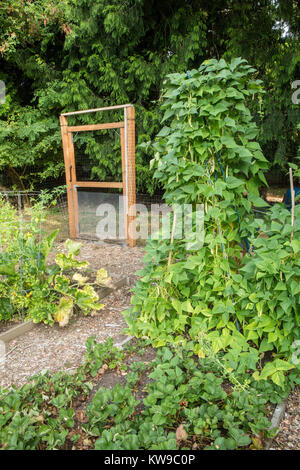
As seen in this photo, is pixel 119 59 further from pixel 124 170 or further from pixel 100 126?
pixel 124 170

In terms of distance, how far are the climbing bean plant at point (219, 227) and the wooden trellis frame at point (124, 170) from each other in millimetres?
2563

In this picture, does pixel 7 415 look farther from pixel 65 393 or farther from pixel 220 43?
pixel 220 43

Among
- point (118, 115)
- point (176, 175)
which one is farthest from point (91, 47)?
point (176, 175)

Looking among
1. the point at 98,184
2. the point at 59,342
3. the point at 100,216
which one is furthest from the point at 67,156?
the point at 59,342

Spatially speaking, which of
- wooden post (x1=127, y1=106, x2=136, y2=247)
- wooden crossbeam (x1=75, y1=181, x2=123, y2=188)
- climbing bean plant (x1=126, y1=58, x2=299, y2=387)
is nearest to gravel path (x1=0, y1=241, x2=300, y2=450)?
climbing bean plant (x1=126, y1=58, x2=299, y2=387)

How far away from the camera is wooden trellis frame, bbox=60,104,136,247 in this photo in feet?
14.8

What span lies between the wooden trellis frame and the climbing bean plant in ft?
8.41

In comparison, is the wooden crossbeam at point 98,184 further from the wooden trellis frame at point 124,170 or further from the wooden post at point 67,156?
the wooden post at point 67,156

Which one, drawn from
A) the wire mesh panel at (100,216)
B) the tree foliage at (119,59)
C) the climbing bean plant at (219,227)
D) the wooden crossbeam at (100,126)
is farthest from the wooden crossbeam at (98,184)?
the climbing bean plant at (219,227)

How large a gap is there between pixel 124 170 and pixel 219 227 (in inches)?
119

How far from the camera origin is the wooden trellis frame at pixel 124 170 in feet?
14.8

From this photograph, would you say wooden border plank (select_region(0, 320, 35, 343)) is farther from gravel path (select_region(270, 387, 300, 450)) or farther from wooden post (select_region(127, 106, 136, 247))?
wooden post (select_region(127, 106, 136, 247))

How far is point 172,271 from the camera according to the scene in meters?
2.02
